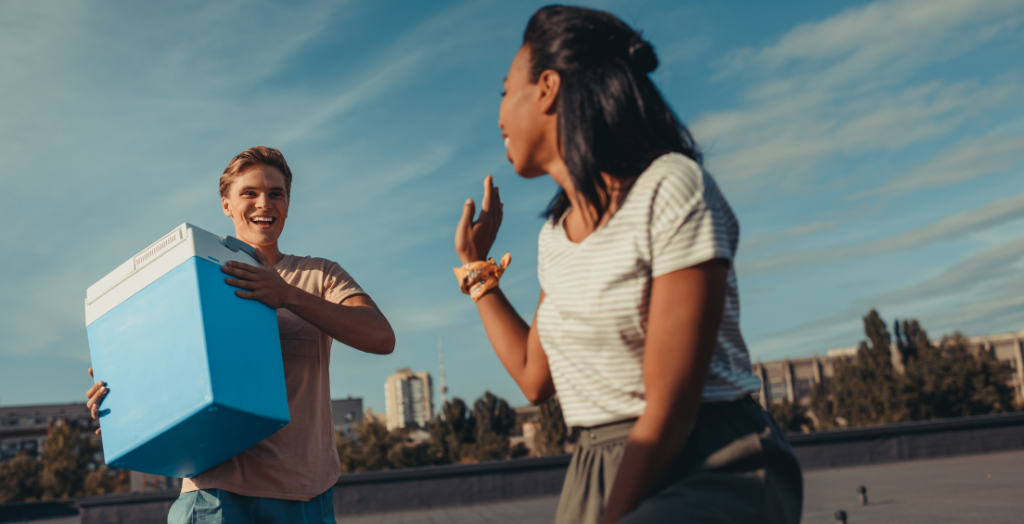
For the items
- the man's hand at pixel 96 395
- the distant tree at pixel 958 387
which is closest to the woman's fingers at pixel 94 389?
the man's hand at pixel 96 395

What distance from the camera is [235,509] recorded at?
2107 mm

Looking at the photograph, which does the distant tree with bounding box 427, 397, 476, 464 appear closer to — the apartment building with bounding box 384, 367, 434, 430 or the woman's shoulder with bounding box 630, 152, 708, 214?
the woman's shoulder with bounding box 630, 152, 708, 214

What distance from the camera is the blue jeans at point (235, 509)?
2.09 meters

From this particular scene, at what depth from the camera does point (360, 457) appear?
37812 mm

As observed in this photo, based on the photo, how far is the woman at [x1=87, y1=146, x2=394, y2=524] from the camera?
82.4 inches

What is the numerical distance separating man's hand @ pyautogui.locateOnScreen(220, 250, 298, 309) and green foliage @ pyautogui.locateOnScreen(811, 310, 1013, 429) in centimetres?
4363

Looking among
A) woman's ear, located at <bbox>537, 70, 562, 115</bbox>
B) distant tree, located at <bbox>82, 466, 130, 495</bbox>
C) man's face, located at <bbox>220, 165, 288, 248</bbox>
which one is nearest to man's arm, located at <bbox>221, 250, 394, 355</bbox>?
man's face, located at <bbox>220, 165, 288, 248</bbox>

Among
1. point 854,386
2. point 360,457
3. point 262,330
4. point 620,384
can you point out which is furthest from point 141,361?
point 854,386

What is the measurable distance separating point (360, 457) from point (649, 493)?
39.0 metres

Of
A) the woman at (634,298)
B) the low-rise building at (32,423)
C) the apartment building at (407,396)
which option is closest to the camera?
the woman at (634,298)

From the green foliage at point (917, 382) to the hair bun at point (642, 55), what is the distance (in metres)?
43.8

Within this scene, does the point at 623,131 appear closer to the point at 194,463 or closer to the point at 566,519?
the point at 566,519

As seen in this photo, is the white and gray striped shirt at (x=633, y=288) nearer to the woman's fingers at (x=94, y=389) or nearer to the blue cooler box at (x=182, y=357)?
the blue cooler box at (x=182, y=357)

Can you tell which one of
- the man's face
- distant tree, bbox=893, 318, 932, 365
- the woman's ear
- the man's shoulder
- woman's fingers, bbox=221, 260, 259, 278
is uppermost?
the man's face
